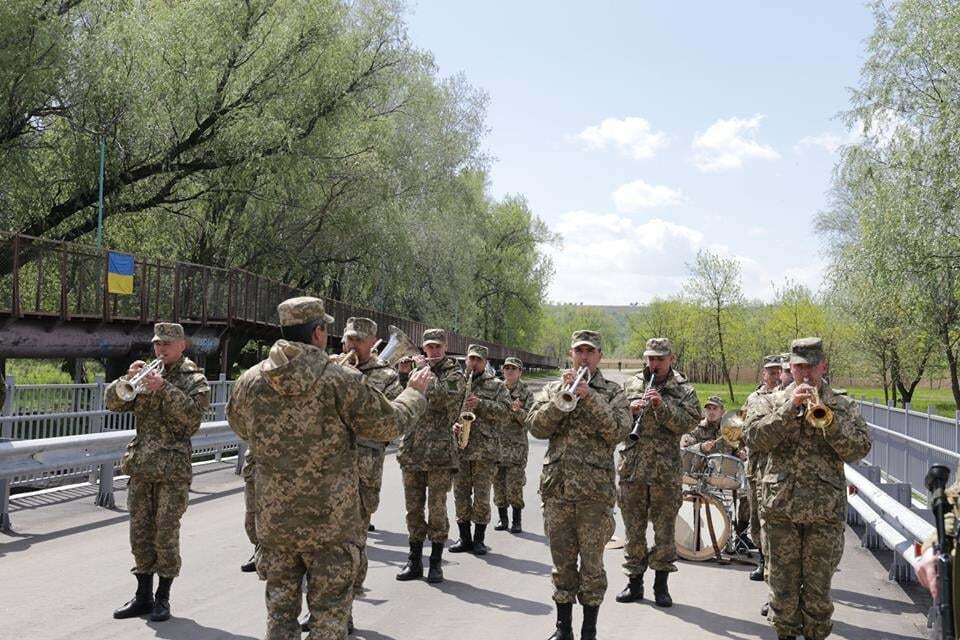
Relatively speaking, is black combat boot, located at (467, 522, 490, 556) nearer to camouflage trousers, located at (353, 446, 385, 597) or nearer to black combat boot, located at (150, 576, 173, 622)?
camouflage trousers, located at (353, 446, 385, 597)

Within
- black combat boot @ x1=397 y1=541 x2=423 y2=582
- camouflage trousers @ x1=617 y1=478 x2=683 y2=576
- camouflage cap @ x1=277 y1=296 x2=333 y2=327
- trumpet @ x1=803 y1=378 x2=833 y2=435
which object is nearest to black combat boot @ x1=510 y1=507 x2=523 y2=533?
black combat boot @ x1=397 y1=541 x2=423 y2=582

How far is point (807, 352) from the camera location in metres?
6.46

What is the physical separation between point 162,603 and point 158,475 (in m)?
0.96

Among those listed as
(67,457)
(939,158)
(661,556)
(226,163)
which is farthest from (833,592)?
(226,163)

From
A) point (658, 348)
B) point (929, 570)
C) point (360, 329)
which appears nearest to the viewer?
point (929, 570)

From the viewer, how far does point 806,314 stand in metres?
61.7

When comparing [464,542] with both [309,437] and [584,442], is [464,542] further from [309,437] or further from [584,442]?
[309,437]

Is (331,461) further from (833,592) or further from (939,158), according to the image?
(939,158)

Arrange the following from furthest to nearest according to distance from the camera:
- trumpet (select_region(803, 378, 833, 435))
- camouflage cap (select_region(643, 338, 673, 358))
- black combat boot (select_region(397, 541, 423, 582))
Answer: black combat boot (select_region(397, 541, 423, 582)), camouflage cap (select_region(643, 338, 673, 358)), trumpet (select_region(803, 378, 833, 435))

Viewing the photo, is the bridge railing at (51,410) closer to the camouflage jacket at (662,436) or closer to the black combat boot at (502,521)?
the black combat boot at (502,521)

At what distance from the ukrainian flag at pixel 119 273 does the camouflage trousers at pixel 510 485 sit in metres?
12.6

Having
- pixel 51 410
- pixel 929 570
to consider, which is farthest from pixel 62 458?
pixel 929 570

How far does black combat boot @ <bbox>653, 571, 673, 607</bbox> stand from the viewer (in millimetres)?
8078

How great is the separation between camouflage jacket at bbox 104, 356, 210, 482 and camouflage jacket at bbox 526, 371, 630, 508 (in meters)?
2.59
